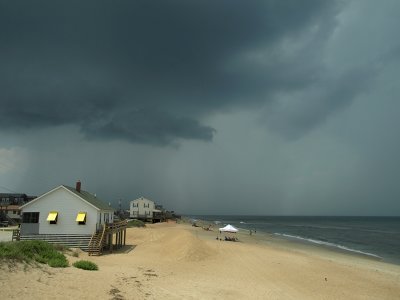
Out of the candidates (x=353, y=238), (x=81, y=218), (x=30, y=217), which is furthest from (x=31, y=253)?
(x=353, y=238)

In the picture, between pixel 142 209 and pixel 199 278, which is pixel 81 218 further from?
pixel 142 209

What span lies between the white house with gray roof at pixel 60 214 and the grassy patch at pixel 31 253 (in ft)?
39.5

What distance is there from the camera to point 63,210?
3169cm

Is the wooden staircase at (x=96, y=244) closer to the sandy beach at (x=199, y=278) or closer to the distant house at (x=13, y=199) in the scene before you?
the sandy beach at (x=199, y=278)

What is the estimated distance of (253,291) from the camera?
18969 mm

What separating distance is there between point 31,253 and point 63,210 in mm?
15130

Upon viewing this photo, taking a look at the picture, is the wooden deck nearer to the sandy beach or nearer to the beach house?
the beach house

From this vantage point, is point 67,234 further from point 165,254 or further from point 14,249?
point 14,249

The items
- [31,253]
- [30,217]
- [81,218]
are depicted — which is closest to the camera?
[31,253]

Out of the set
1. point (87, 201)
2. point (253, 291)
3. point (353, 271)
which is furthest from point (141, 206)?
point (253, 291)

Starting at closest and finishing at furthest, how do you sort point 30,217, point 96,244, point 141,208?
point 96,244, point 30,217, point 141,208

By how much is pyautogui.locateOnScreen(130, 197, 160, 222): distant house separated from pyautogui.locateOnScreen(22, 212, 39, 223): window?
6483 centimetres

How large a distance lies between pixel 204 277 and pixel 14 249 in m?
10.4

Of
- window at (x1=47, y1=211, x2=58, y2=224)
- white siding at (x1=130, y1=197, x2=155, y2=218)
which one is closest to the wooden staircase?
window at (x1=47, y1=211, x2=58, y2=224)
